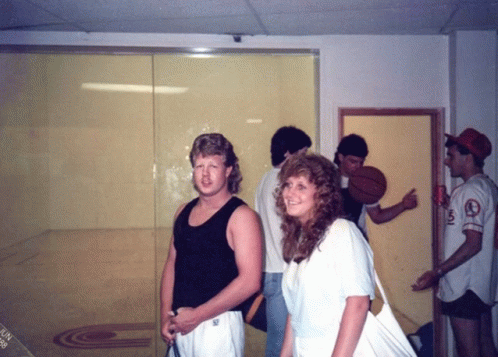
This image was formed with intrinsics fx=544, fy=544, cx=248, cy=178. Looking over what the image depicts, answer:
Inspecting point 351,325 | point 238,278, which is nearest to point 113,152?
point 238,278

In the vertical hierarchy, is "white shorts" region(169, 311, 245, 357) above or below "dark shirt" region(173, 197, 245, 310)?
below

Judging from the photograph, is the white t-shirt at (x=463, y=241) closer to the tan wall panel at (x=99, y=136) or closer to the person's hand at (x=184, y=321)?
the person's hand at (x=184, y=321)

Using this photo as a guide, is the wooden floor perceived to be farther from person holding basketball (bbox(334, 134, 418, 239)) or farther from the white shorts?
the white shorts

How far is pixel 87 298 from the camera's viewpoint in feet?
17.2

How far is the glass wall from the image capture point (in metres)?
5.01

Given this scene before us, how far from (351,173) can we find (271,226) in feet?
2.29

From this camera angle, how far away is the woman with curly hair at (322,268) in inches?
78.4

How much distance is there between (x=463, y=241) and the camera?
3.65 m

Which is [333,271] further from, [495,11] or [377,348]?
[495,11]

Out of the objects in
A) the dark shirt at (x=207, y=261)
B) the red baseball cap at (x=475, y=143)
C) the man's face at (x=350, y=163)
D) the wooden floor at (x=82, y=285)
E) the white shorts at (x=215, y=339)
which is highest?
the red baseball cap at (x=475, y=143)

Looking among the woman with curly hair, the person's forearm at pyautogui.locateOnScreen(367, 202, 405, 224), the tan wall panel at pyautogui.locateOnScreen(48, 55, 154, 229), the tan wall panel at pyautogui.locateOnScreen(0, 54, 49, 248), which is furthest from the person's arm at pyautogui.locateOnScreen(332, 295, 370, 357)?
the tan wall panel at pyautogui.locateOnScreen(0, 54, 49, 248)

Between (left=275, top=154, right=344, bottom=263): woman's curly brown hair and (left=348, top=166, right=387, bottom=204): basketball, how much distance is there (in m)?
1.47

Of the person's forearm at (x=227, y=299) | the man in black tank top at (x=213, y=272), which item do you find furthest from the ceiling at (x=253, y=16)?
the person's forearm at (x=227, y=299)

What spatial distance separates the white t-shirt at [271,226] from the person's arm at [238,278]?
4.59ft
